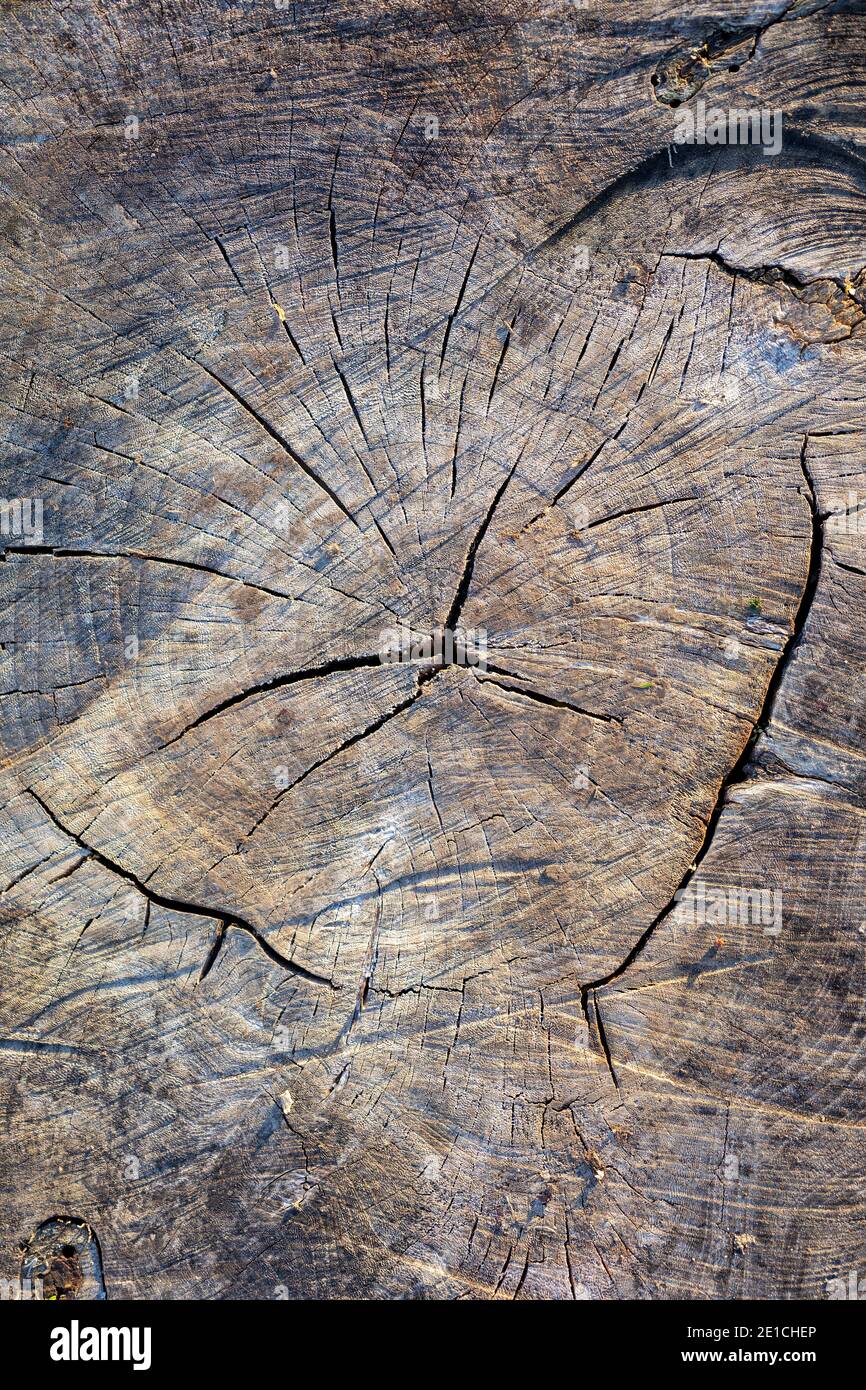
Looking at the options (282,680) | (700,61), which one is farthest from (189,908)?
(700,61)

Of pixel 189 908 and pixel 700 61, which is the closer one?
pixel 700 61

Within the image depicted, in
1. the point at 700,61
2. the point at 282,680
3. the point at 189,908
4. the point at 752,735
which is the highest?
the point at 700,61

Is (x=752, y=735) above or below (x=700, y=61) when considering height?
below

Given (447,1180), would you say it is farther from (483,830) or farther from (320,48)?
(320,48)

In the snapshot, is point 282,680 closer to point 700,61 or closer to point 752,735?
point 752,735

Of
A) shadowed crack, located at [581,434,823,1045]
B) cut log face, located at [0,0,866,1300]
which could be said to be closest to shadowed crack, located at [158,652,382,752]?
cut log face, located at [0,0,866,1300]

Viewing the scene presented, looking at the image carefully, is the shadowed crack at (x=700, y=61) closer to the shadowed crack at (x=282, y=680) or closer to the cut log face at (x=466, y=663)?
the cut log face at (x=466, y=663)

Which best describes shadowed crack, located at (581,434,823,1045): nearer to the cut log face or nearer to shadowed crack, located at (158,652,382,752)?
the cut log face

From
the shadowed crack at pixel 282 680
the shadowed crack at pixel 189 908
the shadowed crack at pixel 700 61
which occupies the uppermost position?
the shadowed crack at pixel 700 61

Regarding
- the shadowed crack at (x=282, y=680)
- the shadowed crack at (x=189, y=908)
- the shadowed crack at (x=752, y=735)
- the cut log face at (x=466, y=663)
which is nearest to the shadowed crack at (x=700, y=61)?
the cut log face at (x=466, y=663)
